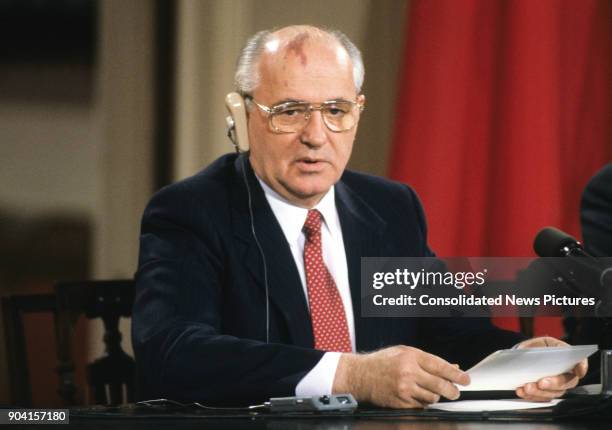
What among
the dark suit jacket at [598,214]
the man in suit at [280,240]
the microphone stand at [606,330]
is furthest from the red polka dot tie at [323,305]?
the dark suit jacket at [598,214]

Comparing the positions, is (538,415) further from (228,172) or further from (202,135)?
(202,135)

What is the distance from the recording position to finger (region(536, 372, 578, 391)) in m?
1.49

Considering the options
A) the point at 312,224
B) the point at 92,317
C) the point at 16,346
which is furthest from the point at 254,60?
the point at 16,346

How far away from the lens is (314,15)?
3.03 meters

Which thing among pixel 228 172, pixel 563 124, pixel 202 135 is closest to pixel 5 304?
pixel 228 172

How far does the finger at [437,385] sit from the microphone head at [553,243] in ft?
0.88

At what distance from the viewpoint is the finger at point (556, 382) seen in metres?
1.49

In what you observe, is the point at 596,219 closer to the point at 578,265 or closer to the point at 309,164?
the point at 309,164

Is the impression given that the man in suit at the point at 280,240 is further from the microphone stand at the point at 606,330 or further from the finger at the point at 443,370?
the finger at the point at 443,370

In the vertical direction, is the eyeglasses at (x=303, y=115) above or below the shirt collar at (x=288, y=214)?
above

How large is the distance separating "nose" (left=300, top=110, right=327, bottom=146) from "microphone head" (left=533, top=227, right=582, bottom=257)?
0.53 metres

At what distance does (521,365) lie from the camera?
4.59 ft

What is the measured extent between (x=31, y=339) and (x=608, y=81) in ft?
7.57

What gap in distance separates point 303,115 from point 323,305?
389mm
